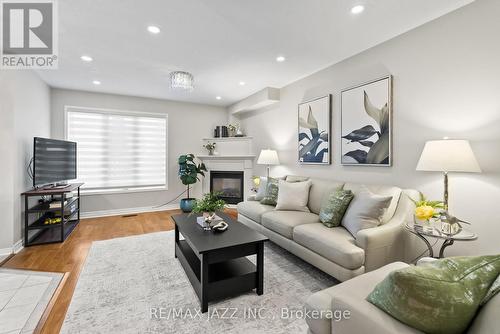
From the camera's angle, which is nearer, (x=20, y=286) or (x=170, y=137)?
(x=20, y=286)

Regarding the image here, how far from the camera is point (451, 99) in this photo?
2.20m

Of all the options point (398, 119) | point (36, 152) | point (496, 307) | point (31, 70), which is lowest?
point (496, 307)

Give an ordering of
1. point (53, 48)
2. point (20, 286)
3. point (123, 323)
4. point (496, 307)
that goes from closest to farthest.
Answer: point (496, 307), point (123, 323), point (20, 286), point (53, 48)

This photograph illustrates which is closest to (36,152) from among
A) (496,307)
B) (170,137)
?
(170,137)

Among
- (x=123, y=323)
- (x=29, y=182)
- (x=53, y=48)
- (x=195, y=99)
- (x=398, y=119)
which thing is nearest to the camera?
(x=123, y=323)

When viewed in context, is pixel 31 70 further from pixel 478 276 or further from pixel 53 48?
pixel 478 276

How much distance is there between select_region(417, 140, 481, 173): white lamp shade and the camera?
6.01ft

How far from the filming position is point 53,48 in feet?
9.64

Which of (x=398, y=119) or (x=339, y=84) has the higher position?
(x=339, y=84)

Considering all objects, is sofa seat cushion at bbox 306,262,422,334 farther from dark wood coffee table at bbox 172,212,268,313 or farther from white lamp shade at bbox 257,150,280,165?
white lamp shade at bbox 257,150,280,165

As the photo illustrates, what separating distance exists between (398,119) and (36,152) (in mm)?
4744

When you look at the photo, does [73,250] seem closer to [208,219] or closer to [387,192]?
[208,219]

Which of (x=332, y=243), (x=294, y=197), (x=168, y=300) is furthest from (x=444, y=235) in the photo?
(x=168, y=300)

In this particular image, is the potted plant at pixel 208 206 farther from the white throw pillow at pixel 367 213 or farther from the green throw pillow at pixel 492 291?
the green throw pillow at pixel 492 291
